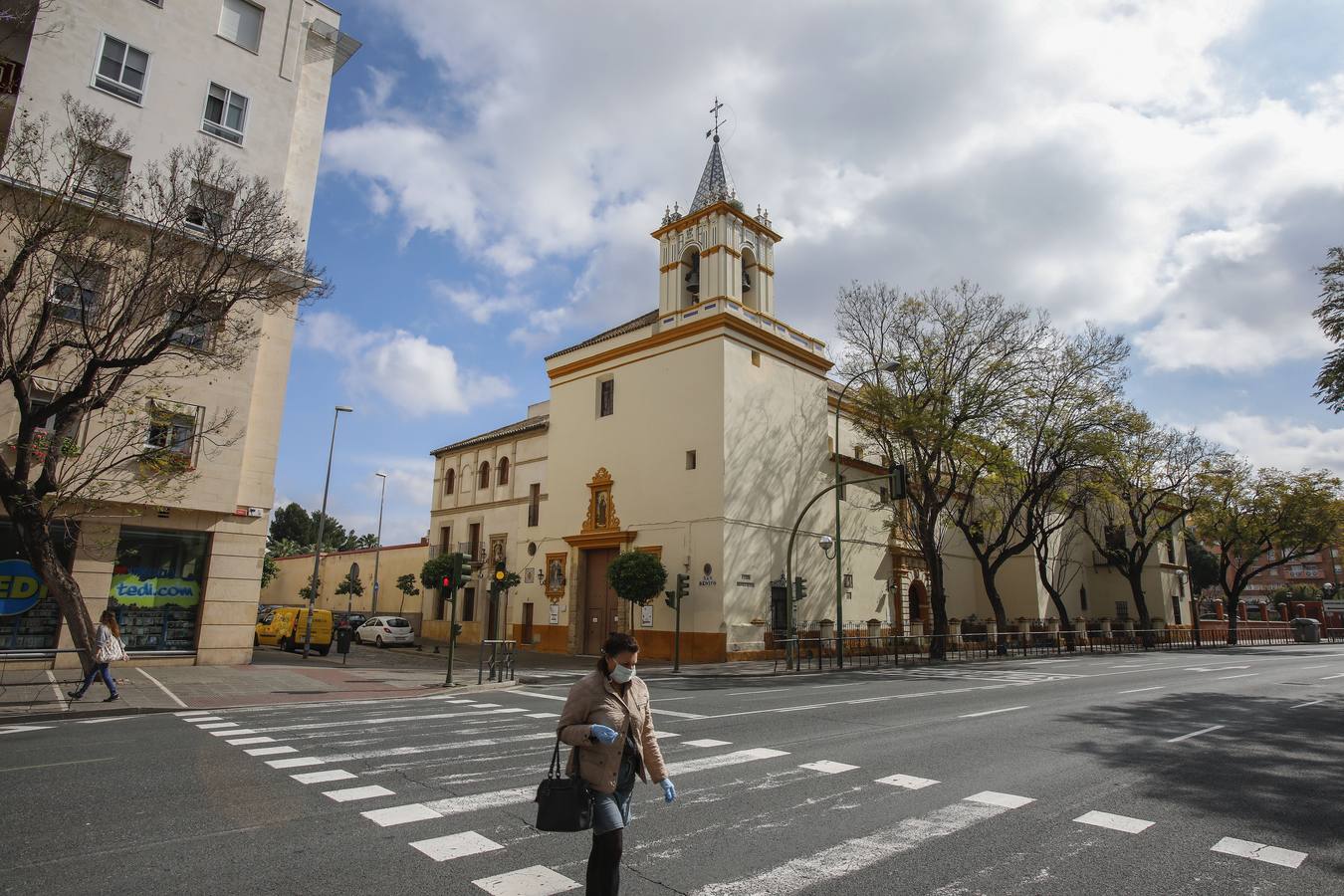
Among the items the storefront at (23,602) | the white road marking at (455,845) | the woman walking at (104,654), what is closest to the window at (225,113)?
the storefront at (23,602)

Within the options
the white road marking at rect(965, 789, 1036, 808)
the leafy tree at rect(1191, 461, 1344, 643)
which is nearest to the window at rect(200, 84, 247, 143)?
the white road marking at rect(965, 789, 1036, 808)

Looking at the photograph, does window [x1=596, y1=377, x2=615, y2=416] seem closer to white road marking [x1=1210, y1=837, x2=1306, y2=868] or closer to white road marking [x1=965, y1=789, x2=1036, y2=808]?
white road marking [x1=965, y1=789, x2=1036, y2=808]

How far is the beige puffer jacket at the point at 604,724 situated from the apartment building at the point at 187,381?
53.6 feet

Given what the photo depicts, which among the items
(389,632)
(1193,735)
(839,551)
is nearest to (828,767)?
(1193,735)

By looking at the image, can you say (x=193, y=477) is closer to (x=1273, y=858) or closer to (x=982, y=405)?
(x=1273, y=858)

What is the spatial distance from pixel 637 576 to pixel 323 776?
62.1 feet

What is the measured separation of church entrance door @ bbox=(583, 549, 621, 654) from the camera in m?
30.2

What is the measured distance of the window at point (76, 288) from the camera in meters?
13.5

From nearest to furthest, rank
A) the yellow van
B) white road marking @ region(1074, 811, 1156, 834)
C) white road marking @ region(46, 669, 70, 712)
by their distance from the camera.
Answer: white road marking @ region(1074, 811, 1156, 834) → white road marking @ region(46, 669, 70, 712) → the yellow van

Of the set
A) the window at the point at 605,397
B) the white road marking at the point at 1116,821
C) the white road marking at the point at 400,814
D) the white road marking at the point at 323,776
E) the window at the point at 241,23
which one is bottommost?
the white road marking at the point at 323,776

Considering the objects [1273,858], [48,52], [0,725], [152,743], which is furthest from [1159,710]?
[48,52]

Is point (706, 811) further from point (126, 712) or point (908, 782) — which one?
point (126, 712)

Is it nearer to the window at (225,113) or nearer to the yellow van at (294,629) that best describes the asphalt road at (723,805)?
the window at (225,113)

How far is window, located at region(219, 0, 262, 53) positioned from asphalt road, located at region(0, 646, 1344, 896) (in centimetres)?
1963
